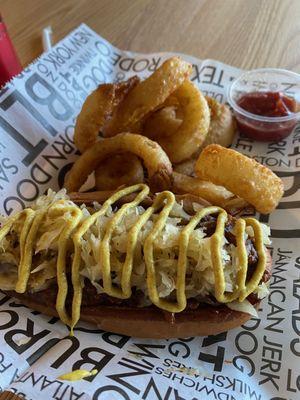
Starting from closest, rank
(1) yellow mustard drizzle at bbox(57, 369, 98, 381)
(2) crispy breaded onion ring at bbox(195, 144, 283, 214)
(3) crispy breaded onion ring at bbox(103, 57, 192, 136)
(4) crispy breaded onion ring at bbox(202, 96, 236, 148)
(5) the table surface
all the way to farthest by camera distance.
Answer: (1) yellow mustard drizzle at bbox(57, 369, 98, 381), (2) crispy breaded onion ring at bbox(195, 144, 283, 214), (3) crispy breaded onion ring at bbox(103, 57, 192, 136), (4) crispy breaded onion ring at bbox(202, 96, 236, 148), (5) the table surface

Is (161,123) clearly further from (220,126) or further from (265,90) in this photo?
(265,90)

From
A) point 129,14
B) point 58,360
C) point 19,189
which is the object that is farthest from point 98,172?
point 129,14

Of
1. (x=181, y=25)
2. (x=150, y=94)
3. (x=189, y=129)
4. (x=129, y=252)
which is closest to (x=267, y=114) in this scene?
(x=189, y=129)

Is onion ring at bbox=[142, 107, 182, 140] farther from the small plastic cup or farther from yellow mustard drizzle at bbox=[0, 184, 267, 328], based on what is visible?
yellow mustard drizzle at bbox=[0, 184, 267, 328]

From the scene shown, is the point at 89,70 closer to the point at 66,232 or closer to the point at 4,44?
the point at 4,44

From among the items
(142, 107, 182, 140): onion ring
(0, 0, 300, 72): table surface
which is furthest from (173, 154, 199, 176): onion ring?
(0, 0, 300, 72): table surface

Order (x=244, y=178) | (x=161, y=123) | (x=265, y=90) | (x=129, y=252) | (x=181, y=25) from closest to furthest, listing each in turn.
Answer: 1. (x=129, y=252)
2. (x=244, y=178)
3. (x=161, y=123)
4. (x=265, y=90)
5. (x=181, y=25)
